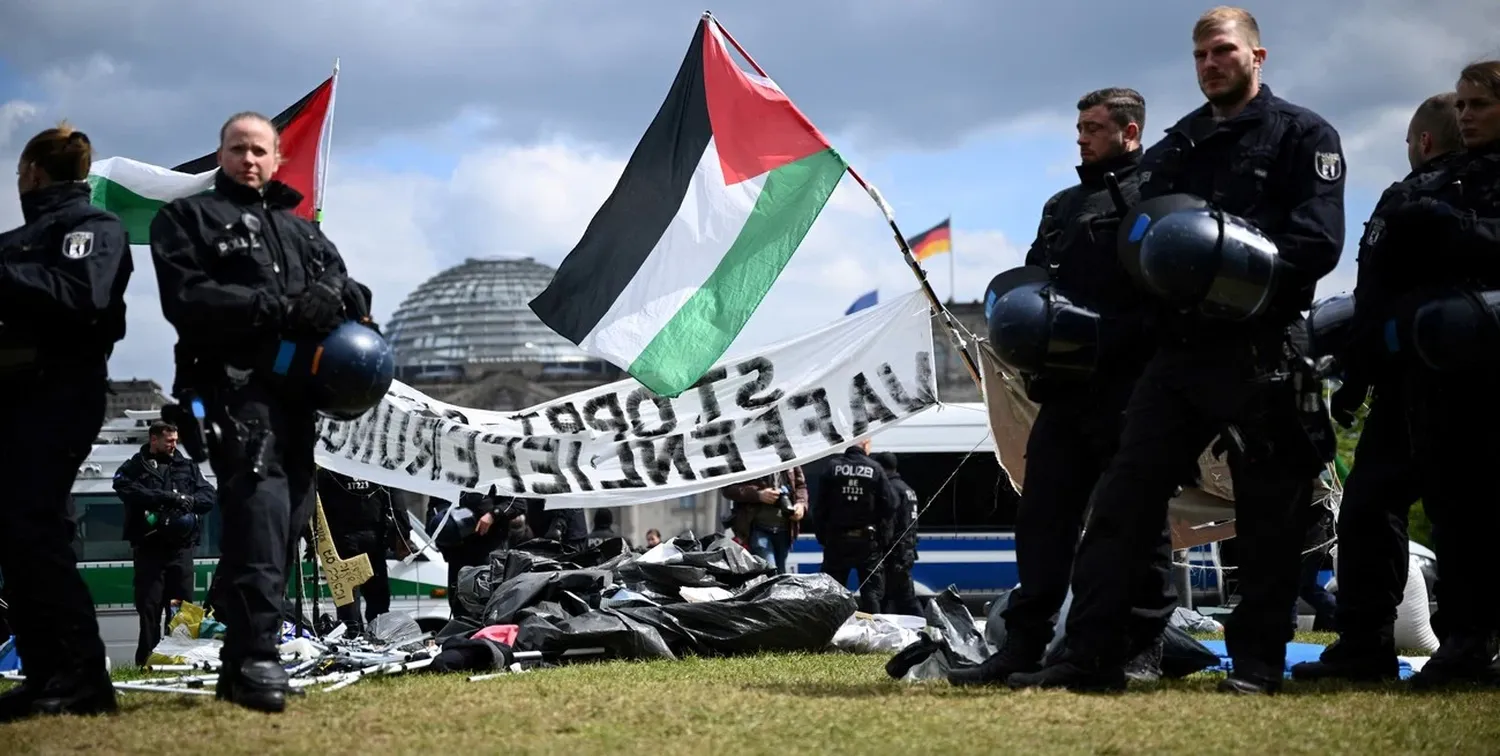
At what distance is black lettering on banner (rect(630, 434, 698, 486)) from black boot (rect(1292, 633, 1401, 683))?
4769 mm

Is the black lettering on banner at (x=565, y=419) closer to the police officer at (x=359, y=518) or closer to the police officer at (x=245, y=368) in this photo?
the police officer at (x=359, y=518)

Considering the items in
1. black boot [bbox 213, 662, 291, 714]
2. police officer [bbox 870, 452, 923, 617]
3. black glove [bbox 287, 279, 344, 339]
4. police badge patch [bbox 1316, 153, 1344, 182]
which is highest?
police badge patch [bbox 1316, 153, 1344, 182]

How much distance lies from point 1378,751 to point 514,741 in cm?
230

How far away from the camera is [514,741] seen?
185 inches

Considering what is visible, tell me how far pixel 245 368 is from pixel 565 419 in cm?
578

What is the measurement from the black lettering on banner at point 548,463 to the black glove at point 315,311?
5.61 meters

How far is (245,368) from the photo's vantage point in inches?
221

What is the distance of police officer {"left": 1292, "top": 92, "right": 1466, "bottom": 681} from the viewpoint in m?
6.62

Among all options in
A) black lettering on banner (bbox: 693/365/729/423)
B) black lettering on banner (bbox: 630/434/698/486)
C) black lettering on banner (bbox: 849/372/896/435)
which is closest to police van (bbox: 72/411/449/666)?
black lettering on banner (bbox: 630/434/698/486)

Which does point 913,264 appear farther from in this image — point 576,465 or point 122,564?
point 122,564

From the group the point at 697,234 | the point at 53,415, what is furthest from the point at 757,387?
the point at 53,415

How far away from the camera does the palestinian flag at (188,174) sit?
10.7 m

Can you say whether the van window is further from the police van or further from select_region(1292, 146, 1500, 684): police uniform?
select_region(1292, 146, 1500, 684): police uniform

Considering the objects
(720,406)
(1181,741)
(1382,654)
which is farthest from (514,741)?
(720,406)
